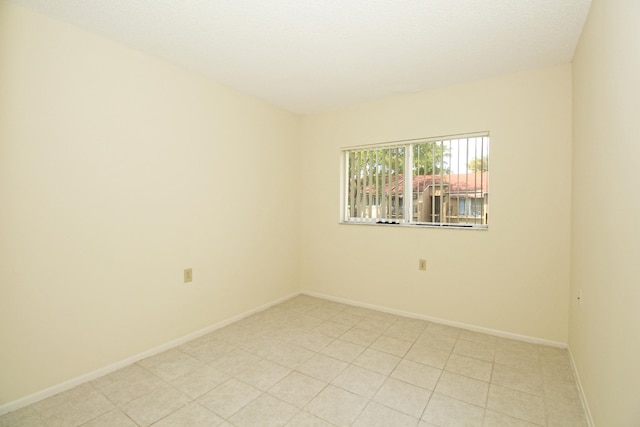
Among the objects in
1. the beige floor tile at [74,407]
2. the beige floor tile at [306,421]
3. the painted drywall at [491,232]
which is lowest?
the beige floor tile at [74,407]

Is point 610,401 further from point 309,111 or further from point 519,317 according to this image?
point 309,111

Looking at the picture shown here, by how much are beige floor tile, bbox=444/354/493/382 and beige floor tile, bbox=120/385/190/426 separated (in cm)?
179

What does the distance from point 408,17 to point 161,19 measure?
1535mm

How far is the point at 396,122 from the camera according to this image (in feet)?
10.5

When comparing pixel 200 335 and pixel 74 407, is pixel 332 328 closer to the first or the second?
pixel 200 335

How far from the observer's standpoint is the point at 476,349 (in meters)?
2.45

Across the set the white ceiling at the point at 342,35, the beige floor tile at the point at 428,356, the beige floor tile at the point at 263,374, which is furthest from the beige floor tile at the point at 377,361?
the white ceiling at the point at 342,35

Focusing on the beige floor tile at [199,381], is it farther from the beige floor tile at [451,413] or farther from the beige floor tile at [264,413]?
the beige floor tile at [451,413]

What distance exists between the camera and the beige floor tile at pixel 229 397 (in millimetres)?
1735

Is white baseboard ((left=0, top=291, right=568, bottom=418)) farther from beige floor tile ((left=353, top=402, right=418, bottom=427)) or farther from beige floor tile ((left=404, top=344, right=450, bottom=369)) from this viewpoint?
beige floor tile ((left=353, top=402, right=418, bottom=427))

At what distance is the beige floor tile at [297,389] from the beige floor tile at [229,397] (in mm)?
133

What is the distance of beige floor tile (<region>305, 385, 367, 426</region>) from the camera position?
1.67 m

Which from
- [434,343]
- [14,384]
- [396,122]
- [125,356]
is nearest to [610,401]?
[434,343]

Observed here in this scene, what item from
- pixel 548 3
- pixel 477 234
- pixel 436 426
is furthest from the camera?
pixel 477 234
